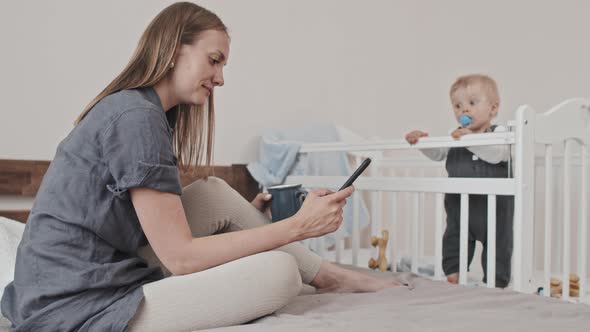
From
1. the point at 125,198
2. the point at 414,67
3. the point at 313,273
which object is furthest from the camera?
the point at 414,67

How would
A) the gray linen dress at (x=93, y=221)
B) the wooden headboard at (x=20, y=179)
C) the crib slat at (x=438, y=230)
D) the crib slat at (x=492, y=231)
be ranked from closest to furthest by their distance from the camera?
the gray linen dress at (x=93, y=221) → the crib slat at (x=492, y=231) → the crib slat at (x=438, y=230) → the wooden headboard at (x=20, y=179)

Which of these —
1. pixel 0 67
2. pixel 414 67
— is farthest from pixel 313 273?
pixel 414 67

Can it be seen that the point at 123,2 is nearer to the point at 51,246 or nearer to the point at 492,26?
the point at 51,246

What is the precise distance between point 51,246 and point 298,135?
4.73 ft

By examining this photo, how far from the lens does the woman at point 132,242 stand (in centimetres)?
91

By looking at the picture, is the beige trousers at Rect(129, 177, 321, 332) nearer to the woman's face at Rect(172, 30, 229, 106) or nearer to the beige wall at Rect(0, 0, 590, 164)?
the woman's face at Rect(172, 30, 229, 106)

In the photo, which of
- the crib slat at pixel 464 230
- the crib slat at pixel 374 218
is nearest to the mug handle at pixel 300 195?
the crib slat at pixel 464 230

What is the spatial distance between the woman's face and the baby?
0.74 m

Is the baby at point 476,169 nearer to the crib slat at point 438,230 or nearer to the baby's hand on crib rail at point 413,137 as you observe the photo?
the baby's hand on crib rail at point 413,137

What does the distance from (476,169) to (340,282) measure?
0.74m

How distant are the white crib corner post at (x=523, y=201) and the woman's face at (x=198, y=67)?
72 cm

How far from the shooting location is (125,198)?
930mm

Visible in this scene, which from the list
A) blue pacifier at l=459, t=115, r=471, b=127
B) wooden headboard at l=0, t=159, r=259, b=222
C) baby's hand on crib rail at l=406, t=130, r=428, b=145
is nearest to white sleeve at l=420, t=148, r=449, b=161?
blue pacifier at l=459, t=115, r=471, b=127

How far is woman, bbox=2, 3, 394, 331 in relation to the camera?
2.99ft
